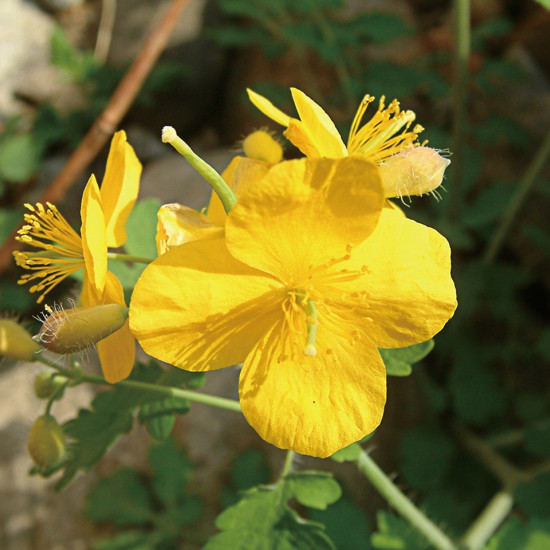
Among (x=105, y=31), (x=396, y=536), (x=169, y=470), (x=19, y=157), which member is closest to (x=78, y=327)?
(x=396, y=536)

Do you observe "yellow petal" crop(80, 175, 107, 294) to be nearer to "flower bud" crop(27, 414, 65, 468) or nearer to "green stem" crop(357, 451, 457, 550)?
"flower bud" crop(27, 414, 65, 468)

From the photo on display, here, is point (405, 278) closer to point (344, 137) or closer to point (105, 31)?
point (344, 137)

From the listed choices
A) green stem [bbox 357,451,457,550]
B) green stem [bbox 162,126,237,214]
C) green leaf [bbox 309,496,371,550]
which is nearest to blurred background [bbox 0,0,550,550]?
green leaf [bbox 309,496,371,550]

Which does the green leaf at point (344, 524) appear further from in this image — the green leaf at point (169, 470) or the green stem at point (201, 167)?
the green stem at point (201, 167)

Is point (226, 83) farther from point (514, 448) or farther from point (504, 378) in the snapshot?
point (514, 448)

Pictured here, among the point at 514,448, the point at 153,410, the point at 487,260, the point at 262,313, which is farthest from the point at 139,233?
the point at 514,448
